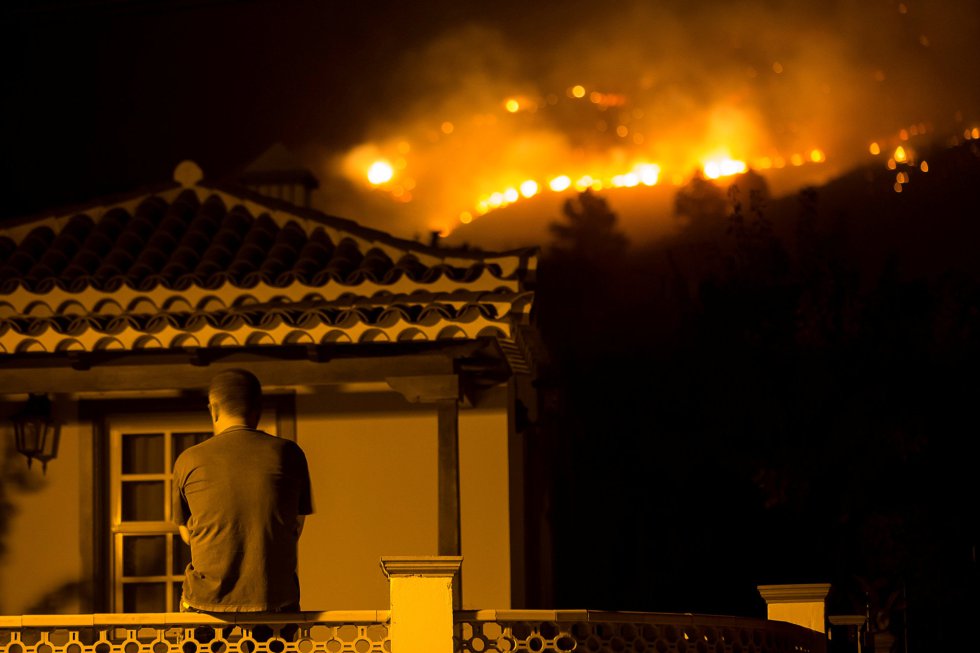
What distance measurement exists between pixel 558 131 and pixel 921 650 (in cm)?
1117

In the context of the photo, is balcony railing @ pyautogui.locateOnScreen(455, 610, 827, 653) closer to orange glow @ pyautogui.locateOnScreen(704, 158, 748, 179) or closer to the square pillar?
the square pillar

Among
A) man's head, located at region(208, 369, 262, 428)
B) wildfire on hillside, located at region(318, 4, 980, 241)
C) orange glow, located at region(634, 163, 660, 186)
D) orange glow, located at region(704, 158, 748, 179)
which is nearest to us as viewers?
man's head, located at region(208, 369, 262, 428)

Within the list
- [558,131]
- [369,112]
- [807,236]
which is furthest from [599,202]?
[807,236]

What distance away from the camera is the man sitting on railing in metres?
6.20

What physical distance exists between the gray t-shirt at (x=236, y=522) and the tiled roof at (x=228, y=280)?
10.9 ft

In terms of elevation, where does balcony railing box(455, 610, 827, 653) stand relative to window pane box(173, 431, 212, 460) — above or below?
below

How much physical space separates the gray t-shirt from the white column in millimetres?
501

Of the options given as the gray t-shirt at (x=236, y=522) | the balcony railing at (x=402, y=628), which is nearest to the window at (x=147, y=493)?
the balcony railing at (x=402, y=628)

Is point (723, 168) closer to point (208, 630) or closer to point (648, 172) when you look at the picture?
point (648, 172)

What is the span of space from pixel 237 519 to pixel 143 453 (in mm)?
5451

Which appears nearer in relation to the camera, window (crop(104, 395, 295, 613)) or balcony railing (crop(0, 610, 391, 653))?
balcony railing (crop(0, 610, 391, 653))

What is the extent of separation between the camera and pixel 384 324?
9656 mm

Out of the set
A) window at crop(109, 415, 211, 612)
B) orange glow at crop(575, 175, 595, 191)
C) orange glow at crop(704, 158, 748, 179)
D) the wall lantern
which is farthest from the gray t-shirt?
orange glow at crop(575, 175, 595, 191)

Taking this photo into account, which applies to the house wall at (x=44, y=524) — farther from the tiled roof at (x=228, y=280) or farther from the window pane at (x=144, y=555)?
the tiled roof at (x=228, y=280)
